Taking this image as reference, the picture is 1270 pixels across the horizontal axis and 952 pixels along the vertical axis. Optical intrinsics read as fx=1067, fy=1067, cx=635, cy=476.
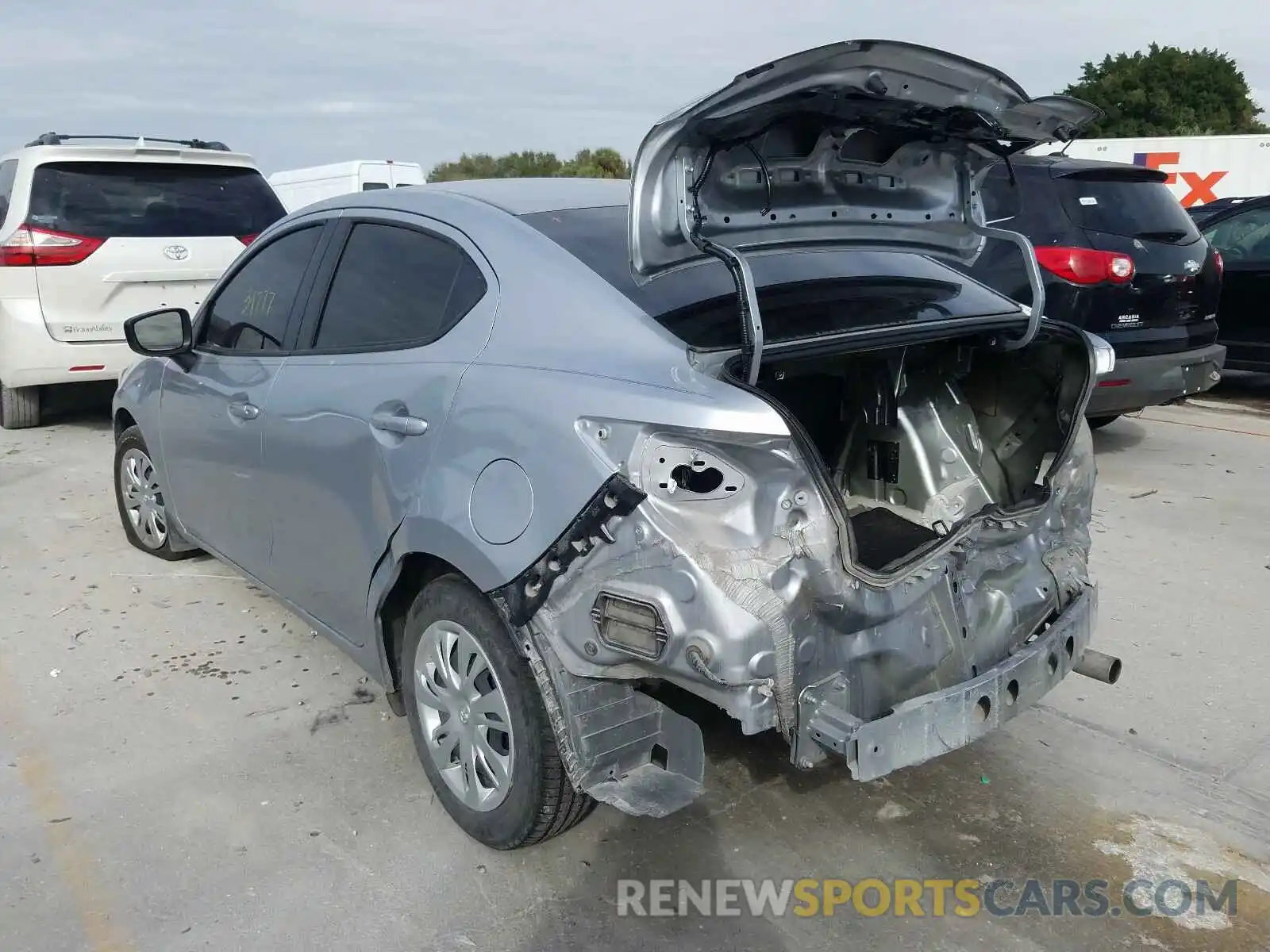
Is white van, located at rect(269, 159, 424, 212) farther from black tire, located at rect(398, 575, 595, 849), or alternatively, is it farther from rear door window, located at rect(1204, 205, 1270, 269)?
black tire, located at rect(398, 575, 595, 849)

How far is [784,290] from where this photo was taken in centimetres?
287

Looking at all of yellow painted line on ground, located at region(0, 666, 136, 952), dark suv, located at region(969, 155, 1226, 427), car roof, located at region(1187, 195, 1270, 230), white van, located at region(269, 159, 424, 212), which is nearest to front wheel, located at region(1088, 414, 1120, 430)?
dark suv, located at region(969, 155, 1226, 427)

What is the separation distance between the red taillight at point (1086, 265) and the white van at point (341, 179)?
1179 centimetres

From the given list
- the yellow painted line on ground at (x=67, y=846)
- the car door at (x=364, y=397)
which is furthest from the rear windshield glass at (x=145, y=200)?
the car door at (x=364, y=397)

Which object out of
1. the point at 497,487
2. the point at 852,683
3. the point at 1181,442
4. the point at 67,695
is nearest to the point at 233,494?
the point at 67,695

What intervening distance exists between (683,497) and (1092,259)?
4.97 meters

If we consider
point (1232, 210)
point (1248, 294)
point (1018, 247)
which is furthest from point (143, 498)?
point (1232, 210)

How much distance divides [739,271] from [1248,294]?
26.1ft

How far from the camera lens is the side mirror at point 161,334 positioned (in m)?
4.17

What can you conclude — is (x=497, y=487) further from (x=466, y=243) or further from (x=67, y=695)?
(x=67, y=695)

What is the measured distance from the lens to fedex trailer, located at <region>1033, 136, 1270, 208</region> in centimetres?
2047

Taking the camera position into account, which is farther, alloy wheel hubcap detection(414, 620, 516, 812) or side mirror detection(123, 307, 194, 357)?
side mirror detection(123, 307, 194, 357)

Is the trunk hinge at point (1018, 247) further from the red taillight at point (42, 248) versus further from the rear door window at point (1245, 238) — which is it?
the rear door window at point (1245, 238)

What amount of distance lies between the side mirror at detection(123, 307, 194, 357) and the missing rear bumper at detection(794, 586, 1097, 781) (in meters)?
2.98
